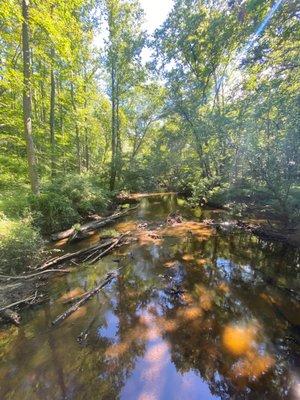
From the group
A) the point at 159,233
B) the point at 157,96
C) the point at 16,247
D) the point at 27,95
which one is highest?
the point at 157,96

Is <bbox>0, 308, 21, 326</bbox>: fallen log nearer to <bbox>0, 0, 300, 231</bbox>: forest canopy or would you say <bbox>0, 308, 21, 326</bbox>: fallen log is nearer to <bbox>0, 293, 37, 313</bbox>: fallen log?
<bbox>0, 293, 37, 313</bbox>: fallen log

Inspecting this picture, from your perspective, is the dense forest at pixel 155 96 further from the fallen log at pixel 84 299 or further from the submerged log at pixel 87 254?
the fallen log at pixel 84 299

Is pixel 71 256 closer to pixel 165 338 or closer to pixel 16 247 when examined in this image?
pixel 16 247

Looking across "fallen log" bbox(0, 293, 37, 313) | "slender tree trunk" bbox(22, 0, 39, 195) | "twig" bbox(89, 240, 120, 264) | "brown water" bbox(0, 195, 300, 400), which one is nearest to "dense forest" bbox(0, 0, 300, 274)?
"slender tree trunk" bbox(22, 0, 39, 195)

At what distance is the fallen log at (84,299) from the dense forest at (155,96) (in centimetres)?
218

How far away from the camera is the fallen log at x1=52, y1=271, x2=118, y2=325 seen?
180 inches

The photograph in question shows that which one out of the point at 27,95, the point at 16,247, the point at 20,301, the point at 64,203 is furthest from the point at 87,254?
the point at 27,95

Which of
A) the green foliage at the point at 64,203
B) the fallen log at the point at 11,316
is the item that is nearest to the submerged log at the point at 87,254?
the fallen log at the point at 11,316

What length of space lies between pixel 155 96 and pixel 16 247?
53.3 feet

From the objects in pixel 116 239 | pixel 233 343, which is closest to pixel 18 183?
pixel 116 239

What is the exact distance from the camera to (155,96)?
18625 mm

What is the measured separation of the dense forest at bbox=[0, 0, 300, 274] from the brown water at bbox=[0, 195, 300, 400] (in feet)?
8.76

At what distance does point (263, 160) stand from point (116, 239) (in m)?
6.62

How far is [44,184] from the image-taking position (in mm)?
10578
